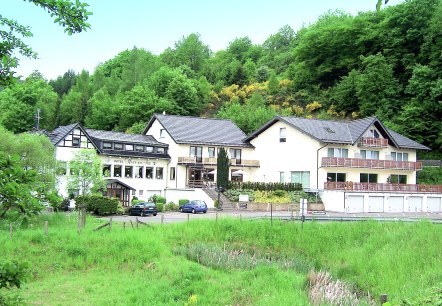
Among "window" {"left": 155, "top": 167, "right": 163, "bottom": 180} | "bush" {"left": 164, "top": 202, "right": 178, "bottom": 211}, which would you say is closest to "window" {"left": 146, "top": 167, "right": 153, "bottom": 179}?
"window" {"left": 155, "top": 167, "right": 163, "bottom": 180}

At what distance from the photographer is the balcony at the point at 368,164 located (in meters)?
43.7

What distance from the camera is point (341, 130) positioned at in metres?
47.9

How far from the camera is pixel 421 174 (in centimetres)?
5191

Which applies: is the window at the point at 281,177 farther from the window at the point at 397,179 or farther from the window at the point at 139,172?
the window at the point at 139,172

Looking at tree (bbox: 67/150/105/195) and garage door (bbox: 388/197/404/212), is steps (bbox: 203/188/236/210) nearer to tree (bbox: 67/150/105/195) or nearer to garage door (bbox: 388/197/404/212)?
tree (bbox: 67/150/105/195)

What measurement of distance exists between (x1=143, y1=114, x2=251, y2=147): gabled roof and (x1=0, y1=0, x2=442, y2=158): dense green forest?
26.8 ft

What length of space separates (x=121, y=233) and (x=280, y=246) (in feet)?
26.8

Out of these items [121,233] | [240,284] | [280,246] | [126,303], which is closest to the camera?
[126,303]

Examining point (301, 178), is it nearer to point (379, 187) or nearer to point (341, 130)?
point (341, 130)

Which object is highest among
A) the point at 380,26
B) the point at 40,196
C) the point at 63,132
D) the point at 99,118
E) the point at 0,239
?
the point at 380,26

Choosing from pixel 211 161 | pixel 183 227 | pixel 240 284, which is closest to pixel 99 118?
pixel 211 161

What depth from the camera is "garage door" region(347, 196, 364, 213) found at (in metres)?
41.9

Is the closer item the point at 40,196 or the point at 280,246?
the point at 40,196

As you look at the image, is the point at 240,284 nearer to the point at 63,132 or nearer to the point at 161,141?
the point at 63,132
